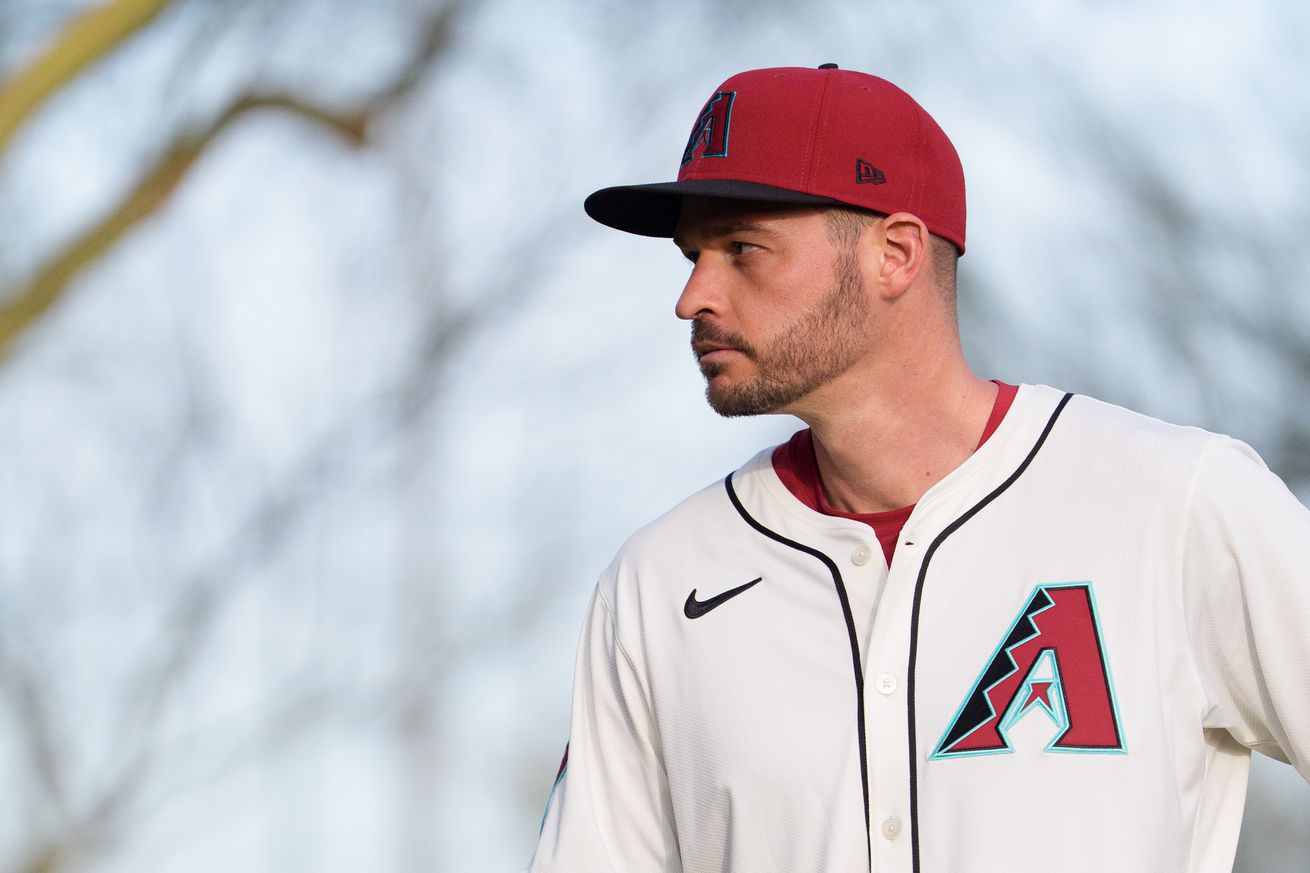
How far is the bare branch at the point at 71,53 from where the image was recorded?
3.44 metres

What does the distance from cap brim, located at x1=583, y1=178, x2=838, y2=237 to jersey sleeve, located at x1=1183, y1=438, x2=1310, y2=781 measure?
535mm

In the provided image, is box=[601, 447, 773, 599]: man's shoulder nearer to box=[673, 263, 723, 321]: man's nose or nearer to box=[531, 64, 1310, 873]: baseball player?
box=[531, 64, 1310, 873]: baseball player

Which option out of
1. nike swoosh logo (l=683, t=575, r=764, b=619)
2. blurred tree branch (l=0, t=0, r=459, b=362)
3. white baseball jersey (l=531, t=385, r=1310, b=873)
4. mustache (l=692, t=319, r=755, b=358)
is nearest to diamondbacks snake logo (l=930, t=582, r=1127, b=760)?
white baseball jersey (l=531, t=385, r=1310, b=873)

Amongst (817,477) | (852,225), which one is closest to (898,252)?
(852,225)

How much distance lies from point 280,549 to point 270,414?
1.01 feet

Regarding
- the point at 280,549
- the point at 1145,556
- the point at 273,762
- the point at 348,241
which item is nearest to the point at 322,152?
the point at 348,241

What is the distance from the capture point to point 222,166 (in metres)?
3.44

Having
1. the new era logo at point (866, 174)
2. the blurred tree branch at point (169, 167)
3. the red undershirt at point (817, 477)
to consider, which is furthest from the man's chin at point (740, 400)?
the blurred tree branch at point (169, 167)

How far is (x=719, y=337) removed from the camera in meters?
1.70

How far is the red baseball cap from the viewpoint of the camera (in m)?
1.69

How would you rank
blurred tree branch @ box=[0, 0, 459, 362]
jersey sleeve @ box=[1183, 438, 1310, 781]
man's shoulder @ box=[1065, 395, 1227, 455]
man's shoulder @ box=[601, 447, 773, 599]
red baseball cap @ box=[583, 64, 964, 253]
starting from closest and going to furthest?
jersey sleeve @ box=[1183, 438, 1310, 781], man's shoulder @ box=[1065, 395, 1227, 455], red baseball cap @ box=[583, 64, 964, 253], man's shoulder @ box=[601, 447, 773, 599], blurred tree branch @ box=[0, 0, 459, 362]

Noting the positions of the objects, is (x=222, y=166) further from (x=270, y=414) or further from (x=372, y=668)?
(x=372, y=668)

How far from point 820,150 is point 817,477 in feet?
1.31

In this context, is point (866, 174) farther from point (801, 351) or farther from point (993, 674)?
point (993, 674)
